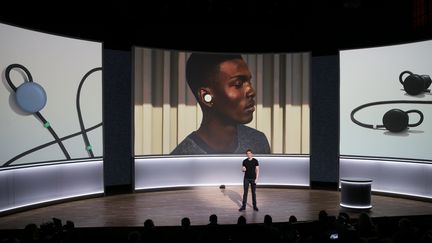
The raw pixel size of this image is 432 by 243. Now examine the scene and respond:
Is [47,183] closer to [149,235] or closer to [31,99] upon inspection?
[31,99]

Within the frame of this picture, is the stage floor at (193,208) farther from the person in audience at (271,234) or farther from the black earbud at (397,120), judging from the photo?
the person in audience at (271,234)

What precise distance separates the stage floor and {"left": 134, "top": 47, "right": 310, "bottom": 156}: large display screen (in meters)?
1.74

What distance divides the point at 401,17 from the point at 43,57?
1023 cm

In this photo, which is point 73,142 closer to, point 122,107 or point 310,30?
point 122,107

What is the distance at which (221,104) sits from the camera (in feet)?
45.8

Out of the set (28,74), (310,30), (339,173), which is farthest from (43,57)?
(339,173)

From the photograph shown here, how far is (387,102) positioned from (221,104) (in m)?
5.25

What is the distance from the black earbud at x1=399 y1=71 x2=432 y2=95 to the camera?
37.7ft

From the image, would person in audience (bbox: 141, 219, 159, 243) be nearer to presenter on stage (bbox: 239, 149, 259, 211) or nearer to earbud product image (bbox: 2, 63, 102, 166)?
presenter on stage (bbox: 239, 149, 259, 211)

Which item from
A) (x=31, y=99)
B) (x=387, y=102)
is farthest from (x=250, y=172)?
(x=31, y=99)

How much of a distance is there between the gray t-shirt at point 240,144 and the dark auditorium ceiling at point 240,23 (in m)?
2.89

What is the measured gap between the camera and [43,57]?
1038cm

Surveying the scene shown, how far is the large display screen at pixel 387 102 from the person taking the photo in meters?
11.5

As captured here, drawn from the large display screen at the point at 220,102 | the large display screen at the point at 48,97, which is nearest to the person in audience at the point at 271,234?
the large display screen at the point at 48,97
